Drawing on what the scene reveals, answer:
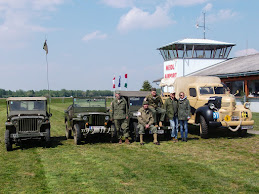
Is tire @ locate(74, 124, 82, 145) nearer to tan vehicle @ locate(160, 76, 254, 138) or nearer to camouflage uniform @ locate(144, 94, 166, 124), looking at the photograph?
camouflage uniform @ locate(144, 94, 166, 124)

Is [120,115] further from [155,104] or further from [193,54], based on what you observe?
[193,54]

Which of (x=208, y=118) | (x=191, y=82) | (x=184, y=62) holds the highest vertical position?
(x=184, y=62)

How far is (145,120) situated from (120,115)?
92cm

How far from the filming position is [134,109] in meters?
12.1

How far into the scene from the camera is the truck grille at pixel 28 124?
1003 cm

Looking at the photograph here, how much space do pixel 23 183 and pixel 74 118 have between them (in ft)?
16.5

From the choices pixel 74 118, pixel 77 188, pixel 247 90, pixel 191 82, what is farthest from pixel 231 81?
pixel 77 188

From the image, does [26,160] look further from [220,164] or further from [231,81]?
[231,81]

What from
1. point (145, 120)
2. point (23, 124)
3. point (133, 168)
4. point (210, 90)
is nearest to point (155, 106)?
point (145, 120)

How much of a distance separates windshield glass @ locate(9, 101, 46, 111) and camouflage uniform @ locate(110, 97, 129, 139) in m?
2.74

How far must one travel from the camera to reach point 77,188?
5.76m

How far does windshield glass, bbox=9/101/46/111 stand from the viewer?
11.1 metres

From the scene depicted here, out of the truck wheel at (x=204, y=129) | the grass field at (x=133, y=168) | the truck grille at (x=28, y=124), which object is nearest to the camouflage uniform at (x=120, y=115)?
the grass field at (x=133, y=168)

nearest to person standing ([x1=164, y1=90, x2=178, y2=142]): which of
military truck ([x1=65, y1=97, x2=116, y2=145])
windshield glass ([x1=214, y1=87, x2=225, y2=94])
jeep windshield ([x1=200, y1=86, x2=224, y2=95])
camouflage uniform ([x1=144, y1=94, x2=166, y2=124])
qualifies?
camouflage uniform ([x1=144, y1=94, x2=166, y2=124])
